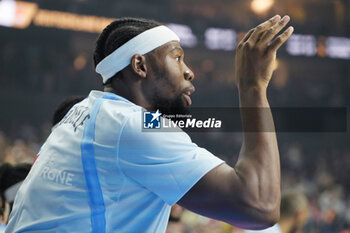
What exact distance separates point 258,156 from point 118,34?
77 cm

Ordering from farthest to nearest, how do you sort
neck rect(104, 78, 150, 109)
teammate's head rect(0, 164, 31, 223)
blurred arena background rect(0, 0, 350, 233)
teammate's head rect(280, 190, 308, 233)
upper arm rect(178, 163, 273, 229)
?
1. blurred arena background rect(0, 0, 350, 233)
2. teammate's head rect(280, 190, 308, 233)
3. teammate's head rect(0, 164, 31, 223)
4. neck rect(104, 78, 150, 109)
5. upper arm rect(178, 163, 273, 229)

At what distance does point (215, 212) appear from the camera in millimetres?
1365

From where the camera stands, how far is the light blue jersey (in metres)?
1.38

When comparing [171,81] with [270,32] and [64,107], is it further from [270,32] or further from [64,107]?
[64,107]

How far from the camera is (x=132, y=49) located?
1.71 m

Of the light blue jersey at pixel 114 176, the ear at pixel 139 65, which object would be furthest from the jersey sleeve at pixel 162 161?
the ear at pixel 139 65

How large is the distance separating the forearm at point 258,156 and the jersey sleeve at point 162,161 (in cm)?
10

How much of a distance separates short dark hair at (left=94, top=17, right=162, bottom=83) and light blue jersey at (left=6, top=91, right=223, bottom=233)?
0.29m

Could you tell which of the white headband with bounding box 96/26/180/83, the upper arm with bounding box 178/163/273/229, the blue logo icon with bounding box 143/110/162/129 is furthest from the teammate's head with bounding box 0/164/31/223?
the upper arm with bounding box 178/163/273/229

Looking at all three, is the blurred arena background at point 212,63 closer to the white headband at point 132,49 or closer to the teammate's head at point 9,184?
the teammate's head at point 9,184

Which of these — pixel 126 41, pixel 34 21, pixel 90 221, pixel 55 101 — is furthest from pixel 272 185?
pixel 34 21

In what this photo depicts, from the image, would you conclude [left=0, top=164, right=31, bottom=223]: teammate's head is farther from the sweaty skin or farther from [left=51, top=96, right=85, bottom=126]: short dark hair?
the sweaty skin

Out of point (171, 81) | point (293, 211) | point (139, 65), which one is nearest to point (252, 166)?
point (171, 81)

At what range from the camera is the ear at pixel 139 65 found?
1696mm
